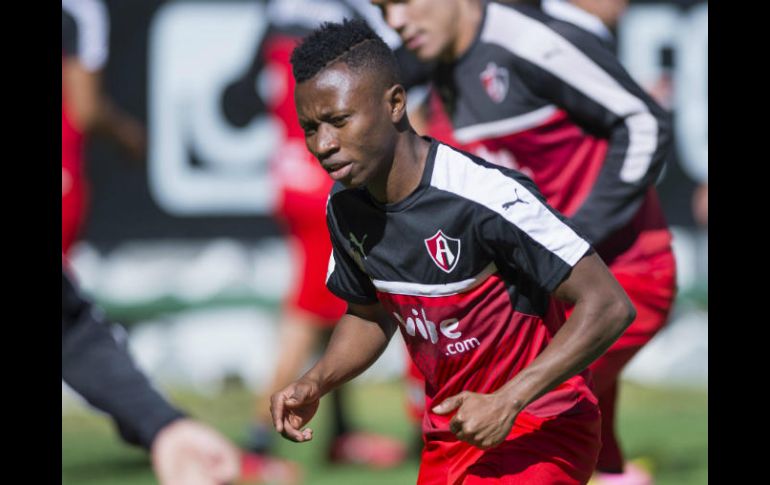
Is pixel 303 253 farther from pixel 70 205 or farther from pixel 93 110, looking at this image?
pixel 93 110

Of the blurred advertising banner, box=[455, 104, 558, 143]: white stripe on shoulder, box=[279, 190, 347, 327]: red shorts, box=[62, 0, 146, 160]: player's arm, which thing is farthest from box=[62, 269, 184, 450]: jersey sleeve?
the blurred advertising banner

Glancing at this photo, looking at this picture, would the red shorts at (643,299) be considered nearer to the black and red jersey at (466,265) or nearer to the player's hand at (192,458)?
the black and red jersey at (466,265)

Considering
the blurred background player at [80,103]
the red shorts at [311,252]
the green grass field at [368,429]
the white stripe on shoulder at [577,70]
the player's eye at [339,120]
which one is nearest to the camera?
the player's eye at [339,120]

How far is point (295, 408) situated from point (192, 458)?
456 mm

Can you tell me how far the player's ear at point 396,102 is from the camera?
3381 mm

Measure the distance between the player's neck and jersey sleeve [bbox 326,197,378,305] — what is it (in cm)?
24

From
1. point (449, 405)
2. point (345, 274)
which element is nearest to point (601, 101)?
point (345, 274)

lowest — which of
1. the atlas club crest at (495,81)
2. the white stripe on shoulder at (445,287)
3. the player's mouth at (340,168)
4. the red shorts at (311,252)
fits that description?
the red shorts at (311,252)

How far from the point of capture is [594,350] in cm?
324

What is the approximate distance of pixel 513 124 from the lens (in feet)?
15.3

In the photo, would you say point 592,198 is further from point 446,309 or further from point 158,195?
point 158,195

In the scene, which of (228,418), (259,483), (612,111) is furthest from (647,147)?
(228,418)

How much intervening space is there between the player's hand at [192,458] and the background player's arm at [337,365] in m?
0.34

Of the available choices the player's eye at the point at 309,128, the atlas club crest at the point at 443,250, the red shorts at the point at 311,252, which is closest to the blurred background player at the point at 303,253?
the red shorts at the point at 311,252
